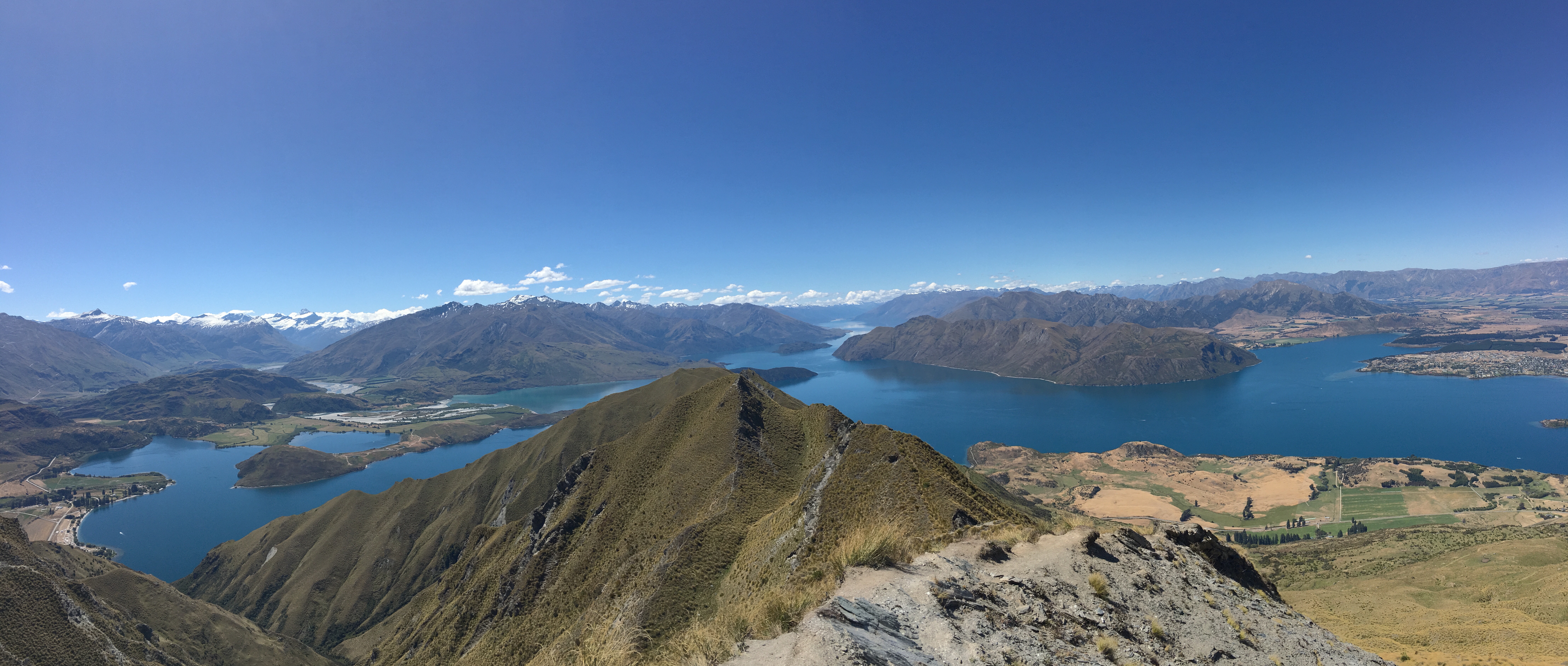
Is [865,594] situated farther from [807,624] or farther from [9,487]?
[9,487]

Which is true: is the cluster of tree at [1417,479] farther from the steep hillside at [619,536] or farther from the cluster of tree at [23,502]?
the cluster of tree at [23,502]

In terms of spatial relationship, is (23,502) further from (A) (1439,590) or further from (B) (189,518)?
(A) (1439,590)

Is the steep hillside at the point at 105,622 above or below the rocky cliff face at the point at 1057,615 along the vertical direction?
below

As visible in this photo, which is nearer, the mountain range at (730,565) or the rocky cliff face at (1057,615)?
the rocky cliff face at (1057,615)

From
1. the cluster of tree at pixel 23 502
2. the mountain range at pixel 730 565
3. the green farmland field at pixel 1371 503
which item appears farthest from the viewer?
the cluster of tree at pixel 23 502

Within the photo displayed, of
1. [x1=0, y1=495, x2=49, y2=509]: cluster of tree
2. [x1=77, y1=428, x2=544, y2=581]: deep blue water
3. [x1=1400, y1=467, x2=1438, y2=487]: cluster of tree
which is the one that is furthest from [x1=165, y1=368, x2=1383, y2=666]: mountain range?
[x1=0, y1=495, x2=49, y2=509]: cluster of tree

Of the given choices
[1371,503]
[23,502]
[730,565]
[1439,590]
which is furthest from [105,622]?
[23,502]

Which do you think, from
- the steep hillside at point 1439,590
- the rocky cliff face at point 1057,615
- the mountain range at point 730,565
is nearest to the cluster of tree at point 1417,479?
the steep hillside at point 1439,590

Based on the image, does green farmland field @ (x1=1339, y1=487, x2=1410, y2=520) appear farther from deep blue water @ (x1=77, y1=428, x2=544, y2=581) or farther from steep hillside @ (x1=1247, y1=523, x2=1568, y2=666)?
deep blue water @ (x1=77, y1=428, x2=544, y2=581)
